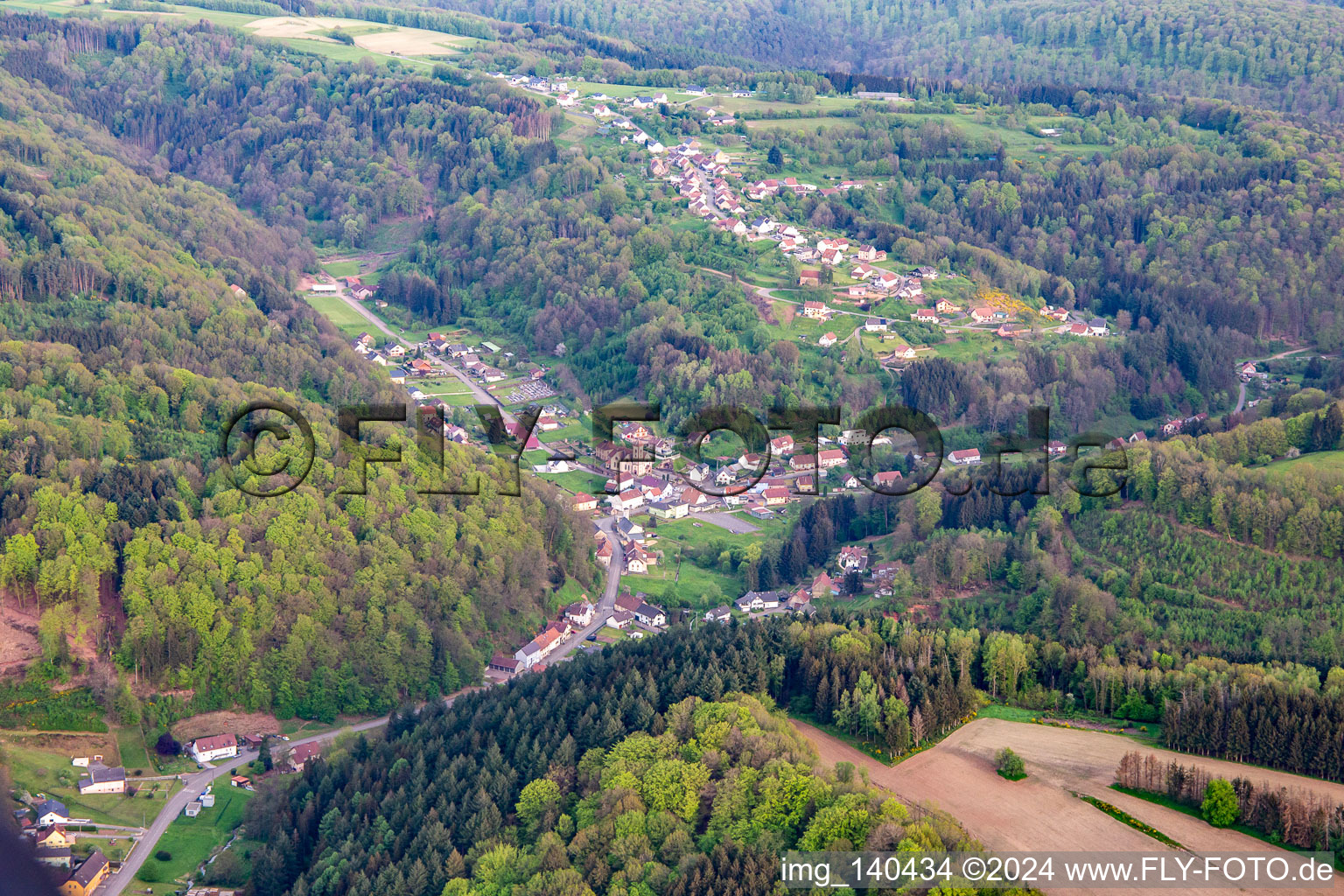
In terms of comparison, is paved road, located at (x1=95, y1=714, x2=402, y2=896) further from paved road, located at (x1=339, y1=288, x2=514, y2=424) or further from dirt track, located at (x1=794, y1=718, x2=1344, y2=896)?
paved road, located at (x1=339, y1=288, x2=514, y2=424)

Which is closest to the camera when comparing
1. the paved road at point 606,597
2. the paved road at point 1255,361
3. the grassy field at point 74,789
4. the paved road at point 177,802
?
the paved road at point 177,802

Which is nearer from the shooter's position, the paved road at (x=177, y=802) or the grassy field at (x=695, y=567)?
the paved road at (x=177, y=802)

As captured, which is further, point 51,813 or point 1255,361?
point 1255,361

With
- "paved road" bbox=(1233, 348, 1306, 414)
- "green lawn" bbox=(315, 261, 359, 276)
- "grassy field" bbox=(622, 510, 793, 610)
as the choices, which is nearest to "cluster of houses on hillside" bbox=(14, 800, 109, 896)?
"grassy field" bbox=(622, 510, 793, 610)

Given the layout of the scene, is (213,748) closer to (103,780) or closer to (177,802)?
(177,802)

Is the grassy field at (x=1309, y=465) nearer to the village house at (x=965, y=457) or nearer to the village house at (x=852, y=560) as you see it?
the village house at (x=852, y=560)

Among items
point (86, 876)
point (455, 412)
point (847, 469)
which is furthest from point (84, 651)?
point (847, 469)

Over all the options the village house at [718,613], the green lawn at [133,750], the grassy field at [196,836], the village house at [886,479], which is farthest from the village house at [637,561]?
the green lawn at [133,750]

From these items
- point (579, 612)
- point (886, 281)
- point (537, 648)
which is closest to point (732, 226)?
point (886, 281)
